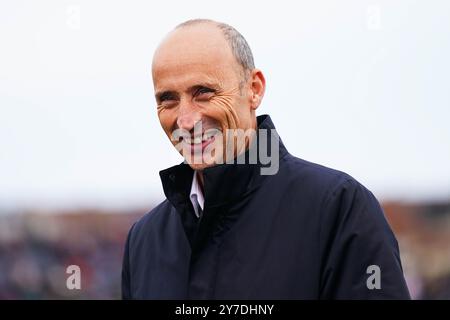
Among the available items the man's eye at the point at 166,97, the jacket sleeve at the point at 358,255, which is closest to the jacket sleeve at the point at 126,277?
the man's eye at the point at 166,97

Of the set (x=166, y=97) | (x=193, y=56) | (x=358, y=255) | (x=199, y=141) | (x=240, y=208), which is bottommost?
(x=358, y=255)

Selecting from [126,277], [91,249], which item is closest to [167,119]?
[126,277]

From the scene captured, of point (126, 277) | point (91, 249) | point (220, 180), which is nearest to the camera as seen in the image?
point (220, 180)

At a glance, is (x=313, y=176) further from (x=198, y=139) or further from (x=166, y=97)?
(x=166, y=97)

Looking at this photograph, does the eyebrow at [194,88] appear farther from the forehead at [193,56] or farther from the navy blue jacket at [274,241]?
the navy blue jacket at [274,241]

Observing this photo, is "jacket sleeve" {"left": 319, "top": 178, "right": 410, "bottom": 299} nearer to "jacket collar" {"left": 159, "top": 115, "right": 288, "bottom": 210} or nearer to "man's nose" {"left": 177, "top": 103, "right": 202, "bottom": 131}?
"jacket collar" {"left": 159, "top": 115, "right": 288, "bottom": 210}

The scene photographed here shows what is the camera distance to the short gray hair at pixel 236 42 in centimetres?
260

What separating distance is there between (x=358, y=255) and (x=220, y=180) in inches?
17.1

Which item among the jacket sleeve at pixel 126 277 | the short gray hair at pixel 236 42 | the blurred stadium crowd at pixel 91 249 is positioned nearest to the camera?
the short gray hair at pixel 236 42

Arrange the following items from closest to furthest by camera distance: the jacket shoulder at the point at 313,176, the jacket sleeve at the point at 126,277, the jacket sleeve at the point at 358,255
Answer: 1. the jacket sleeve at the point at 358,255
2. the jacket shoulder at the point at 313,176
3. the jacket sleeve at the point at 126,277

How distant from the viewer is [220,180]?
2.51m

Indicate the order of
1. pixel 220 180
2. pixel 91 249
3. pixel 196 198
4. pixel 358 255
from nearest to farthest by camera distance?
pixel 358 255 → pixel 220 180 → pixel 196 198 → pixel 91 249

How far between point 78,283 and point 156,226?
3.23ft
